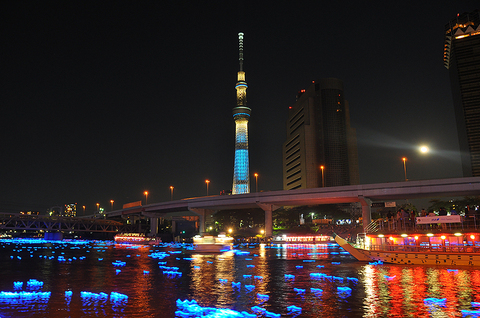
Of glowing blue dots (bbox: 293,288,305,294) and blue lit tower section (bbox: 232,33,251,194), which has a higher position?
blue lit tower section (bbox: 232,33,251,194)

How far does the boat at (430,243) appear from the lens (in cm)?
3128

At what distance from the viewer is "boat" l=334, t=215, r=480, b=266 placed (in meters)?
31.3

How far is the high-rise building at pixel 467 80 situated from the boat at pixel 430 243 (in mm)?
150443

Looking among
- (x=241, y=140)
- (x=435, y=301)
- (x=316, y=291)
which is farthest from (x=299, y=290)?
(x=241, y=140)

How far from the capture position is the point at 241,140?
180 m

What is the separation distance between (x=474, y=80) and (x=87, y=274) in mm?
186743

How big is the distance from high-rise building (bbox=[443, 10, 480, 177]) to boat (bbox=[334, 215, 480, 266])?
494 feet

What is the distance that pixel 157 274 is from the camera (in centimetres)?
2956

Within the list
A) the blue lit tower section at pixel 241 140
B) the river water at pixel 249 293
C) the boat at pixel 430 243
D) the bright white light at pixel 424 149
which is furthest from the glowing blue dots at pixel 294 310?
the blue lit tower section at pixel 241 140

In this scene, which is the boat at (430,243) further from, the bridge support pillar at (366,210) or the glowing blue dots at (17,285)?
the bridge support pillar at (366,210)

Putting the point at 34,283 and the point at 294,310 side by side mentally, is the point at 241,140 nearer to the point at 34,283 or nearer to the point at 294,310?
the point at 34,283

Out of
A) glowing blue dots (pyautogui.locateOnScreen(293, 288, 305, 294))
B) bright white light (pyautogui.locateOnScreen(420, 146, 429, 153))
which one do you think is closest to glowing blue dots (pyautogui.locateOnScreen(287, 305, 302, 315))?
glowing blue dots (pyautogui.locateOnScreen(293, 288, 305, 294))

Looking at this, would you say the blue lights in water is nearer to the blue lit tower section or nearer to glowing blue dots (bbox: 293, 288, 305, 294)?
glowing blue dots (bbox: 293, 288, 305, 294)

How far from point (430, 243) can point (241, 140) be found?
148924 millimetres
